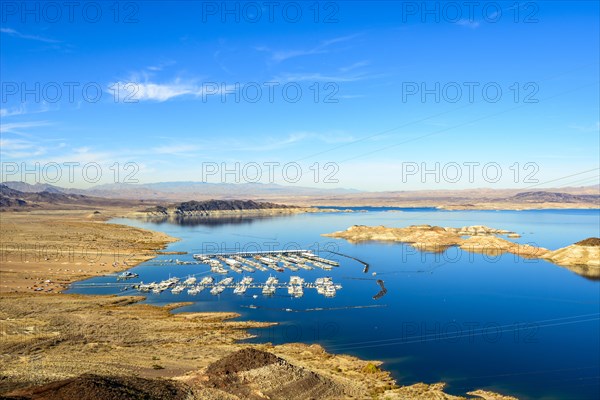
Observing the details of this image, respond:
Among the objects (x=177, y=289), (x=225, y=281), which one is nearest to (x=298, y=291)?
(x=225, y=281)

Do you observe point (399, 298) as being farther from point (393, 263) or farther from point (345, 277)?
point (393, 263)

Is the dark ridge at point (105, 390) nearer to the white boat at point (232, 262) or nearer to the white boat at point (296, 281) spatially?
the white boat at point (296, 281)

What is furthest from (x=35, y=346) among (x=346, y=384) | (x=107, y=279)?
(x=107, y=279)

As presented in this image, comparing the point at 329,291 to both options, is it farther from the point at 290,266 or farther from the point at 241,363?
the point at 241,363

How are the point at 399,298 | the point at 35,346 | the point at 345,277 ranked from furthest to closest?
the point at 345,277 → the point at 399,298 → the point at 35,346

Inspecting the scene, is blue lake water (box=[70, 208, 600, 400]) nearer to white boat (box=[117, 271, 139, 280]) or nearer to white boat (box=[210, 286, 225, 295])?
white boat (box=[210, 286, 225, 295])

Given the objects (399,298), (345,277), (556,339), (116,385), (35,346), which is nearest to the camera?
(116,385)

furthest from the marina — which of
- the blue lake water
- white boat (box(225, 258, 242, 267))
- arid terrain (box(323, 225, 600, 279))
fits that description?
arid terrain (box(323, 225, 600, 279))
